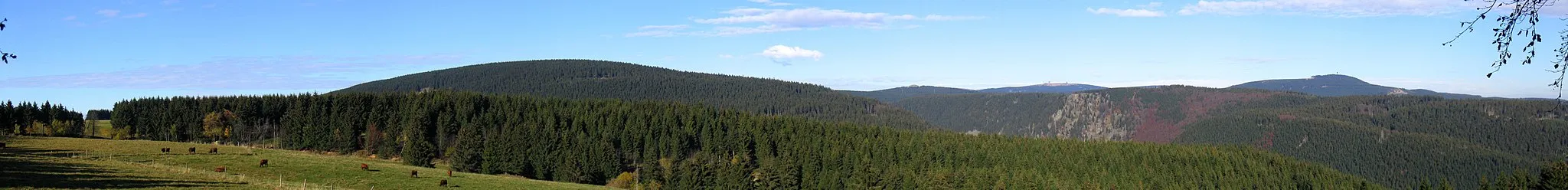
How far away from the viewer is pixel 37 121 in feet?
457

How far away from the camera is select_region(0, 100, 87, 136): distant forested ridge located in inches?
5310

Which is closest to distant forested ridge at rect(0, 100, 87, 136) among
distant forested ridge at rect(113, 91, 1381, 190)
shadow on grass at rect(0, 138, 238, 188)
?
distant forested ridge at rect(113, 91, 1381, 190)

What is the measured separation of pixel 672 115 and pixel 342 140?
4296 cm

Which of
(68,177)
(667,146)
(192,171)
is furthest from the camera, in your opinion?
(667,146)

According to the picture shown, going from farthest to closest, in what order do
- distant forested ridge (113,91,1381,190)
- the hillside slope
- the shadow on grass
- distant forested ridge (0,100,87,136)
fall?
Answer: distant forested ridge (0,100,87,136), distant forested ridge (113,91,1381,190), the hillside slope, the shadow on grass

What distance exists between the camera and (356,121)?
13362 centimetres

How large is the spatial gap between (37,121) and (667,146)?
8806 cm

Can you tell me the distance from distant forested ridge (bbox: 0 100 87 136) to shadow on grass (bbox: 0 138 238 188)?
239ft

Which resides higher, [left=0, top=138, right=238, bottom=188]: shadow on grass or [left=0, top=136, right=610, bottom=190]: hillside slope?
[left=0, top=138, right=238, bottom=188]: shadow on grass

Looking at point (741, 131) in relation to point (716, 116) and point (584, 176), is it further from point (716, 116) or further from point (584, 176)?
point (584, 176)

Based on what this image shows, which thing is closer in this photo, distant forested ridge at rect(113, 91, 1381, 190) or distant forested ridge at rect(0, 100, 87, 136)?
distant forested ridge at rect(113, 91, 1381, 190)

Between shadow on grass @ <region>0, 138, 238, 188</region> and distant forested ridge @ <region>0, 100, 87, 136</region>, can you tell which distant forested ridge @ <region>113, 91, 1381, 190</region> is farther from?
A: shadow on grass @ <region>0, 138, 238, 188</region>

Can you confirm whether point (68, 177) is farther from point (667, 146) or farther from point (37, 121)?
point (37, 121)

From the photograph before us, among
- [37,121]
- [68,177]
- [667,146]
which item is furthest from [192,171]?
[37,121]
